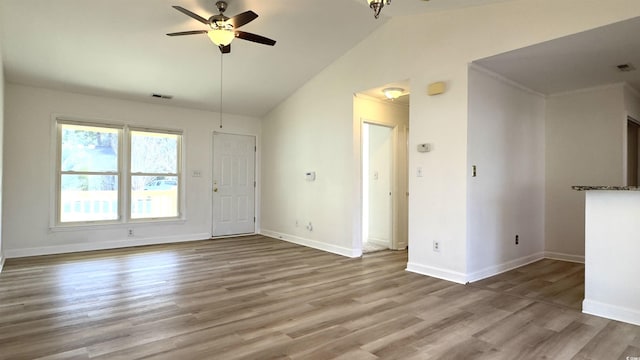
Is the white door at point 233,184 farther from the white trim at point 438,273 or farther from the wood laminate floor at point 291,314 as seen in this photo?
the white trim at point 438,273

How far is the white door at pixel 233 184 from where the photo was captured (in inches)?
287

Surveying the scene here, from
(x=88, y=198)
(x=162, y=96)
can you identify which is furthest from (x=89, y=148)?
(x=162, y=96)

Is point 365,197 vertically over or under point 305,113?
Answer: under

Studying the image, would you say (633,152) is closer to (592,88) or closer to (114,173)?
(592,88)

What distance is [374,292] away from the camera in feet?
12.0

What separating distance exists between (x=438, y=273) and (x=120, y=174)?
211 inches

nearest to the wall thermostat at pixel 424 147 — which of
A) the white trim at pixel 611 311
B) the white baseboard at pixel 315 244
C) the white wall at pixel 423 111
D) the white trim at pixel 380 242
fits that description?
the white wall at pixel 423 111

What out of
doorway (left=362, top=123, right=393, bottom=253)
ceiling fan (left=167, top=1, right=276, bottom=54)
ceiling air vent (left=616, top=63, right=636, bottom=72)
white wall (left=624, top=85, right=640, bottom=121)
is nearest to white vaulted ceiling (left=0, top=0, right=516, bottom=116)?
ceiling fan (left=167, top=1, right=276, bottom=54)

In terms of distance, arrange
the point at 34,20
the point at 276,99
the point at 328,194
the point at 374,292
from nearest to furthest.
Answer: the point at 374,292 < the point at 34,20 < the point at 328,194 < the point at 276,99

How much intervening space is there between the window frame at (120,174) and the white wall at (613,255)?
619 centimetres

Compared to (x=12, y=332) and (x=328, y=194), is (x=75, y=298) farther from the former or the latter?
(x=328, y=194)

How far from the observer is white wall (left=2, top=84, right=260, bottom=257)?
211 inches

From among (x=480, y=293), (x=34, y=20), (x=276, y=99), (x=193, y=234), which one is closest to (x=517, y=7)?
(x=480, y=293)

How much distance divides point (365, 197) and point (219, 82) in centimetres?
326
